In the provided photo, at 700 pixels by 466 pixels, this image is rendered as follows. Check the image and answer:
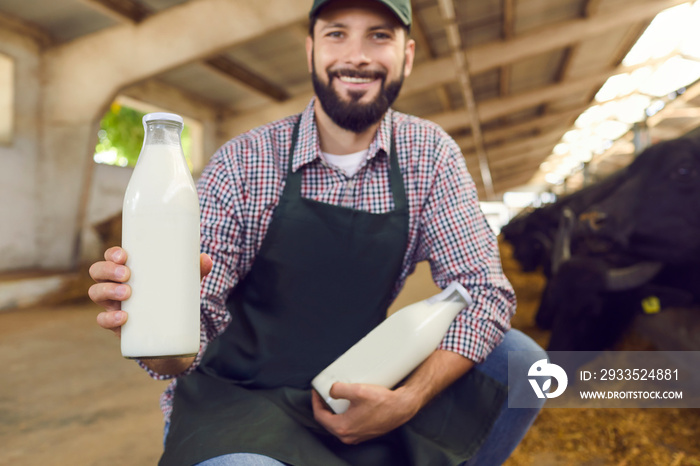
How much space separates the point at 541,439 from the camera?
1955 mm

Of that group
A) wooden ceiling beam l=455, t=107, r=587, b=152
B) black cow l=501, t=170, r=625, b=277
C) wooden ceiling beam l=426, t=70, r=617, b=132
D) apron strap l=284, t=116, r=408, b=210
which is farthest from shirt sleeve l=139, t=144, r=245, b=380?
wooden ceiling beam l=455, t=107, r=587, b=152

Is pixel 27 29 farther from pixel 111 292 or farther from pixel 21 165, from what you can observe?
pixel 111 292

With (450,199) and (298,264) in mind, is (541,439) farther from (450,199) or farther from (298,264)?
(298,264)

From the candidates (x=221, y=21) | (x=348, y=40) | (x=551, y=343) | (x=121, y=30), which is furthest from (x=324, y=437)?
(x=121, y=30)

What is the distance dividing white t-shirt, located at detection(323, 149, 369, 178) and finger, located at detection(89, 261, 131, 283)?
0.68 m

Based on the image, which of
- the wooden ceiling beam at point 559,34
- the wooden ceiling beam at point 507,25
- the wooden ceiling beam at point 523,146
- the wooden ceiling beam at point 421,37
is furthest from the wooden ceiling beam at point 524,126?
the wooden ceiling beam at point 559,34

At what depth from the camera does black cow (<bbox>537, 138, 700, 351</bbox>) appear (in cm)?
264

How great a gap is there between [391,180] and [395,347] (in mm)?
415

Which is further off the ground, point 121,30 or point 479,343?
point 121,30

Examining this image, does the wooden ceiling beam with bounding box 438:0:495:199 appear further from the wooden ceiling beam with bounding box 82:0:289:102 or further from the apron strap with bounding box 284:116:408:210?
the apron strap with bounding box 284:116:408:210

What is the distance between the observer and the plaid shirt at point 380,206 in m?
1.21

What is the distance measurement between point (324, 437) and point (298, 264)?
363 millimetres

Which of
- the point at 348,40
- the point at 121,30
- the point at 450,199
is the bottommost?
the point at 450,199

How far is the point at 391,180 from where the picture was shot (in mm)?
1347
